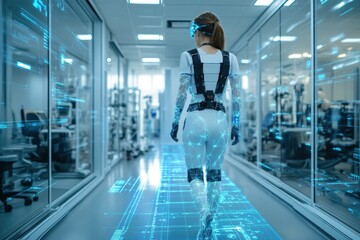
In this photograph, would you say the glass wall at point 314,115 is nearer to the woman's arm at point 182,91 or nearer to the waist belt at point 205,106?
the waist belt at point 205,106

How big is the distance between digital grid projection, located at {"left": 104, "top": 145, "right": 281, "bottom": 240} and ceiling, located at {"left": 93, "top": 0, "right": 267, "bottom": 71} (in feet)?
8.31

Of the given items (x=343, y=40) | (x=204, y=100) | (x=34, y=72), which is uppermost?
(x=343, y=40)

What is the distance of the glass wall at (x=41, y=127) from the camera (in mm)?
2616

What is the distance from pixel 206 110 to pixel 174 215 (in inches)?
48.9

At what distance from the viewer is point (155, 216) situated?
2523 millimetres

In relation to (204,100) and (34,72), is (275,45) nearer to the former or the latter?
(204,100)

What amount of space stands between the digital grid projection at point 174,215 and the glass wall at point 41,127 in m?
0.73

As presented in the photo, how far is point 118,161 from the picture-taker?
574 cm

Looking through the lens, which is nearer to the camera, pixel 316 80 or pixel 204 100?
pixel 204 100

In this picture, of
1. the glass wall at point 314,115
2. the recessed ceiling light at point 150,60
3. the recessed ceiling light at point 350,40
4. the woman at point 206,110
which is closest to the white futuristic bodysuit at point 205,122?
the woman at point 206,110

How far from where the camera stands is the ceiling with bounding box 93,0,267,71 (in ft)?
12.2

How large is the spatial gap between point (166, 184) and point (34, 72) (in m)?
5.63

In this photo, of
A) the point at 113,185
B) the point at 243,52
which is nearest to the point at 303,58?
the point at 243,52

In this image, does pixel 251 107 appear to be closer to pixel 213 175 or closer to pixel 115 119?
pixel 115 119
